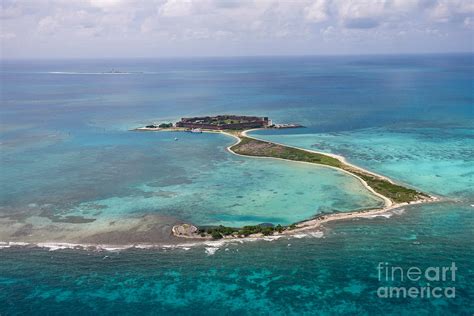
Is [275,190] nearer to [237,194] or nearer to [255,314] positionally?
[237,194]

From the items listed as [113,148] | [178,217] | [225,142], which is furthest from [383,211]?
[113,148]

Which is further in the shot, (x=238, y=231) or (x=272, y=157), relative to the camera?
(x=272, y=157)

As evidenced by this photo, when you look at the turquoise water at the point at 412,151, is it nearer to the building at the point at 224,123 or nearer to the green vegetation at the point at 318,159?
the green vegetation at the point at 318,159

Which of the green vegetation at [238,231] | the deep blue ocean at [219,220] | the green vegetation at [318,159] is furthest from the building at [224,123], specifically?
the green vegetation at [238,231]

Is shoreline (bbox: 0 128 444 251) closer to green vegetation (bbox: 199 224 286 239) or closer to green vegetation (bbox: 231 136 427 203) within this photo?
green vegetation (bbox: 199 224 286 239)

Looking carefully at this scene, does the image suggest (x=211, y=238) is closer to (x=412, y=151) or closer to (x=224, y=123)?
(x=412, y=151)

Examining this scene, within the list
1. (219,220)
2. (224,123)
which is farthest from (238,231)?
(224,123)
